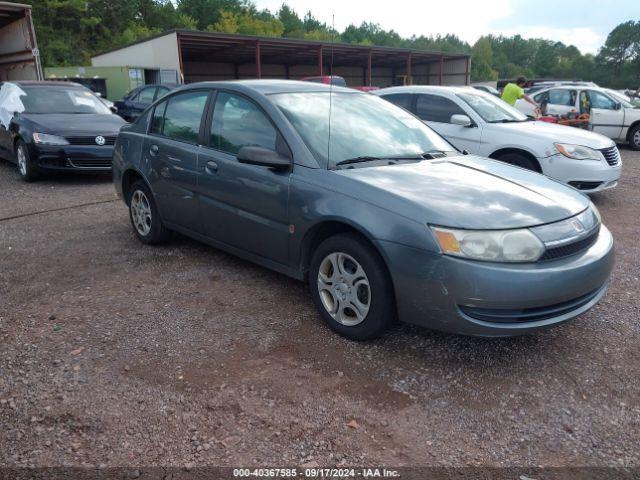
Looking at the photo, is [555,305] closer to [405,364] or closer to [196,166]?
[405,364]

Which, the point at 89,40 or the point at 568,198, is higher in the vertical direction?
the point at 89,40

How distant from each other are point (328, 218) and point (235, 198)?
0.99m

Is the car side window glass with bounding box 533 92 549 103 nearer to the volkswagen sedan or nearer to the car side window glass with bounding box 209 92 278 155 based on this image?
the volkswagen sedan

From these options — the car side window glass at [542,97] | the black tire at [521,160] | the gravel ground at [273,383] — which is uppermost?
the car side window glass at [542,97]

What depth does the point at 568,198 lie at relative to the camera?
3389 millimetres

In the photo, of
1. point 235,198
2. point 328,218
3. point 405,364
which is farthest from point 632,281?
point 235,198

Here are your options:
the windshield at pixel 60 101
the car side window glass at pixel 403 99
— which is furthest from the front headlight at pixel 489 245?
the windshield at pixel 60 101

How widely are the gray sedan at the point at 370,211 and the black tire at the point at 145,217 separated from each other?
0.14 m

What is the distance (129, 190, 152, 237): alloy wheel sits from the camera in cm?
516

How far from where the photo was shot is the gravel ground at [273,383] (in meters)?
2.43

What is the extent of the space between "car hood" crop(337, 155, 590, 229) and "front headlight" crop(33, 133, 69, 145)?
21.0 feet

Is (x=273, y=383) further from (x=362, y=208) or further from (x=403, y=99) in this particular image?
(x=403, y=99)

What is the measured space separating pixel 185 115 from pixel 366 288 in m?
2.46

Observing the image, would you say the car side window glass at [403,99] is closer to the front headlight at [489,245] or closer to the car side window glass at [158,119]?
the car side window glass at [158,119]
